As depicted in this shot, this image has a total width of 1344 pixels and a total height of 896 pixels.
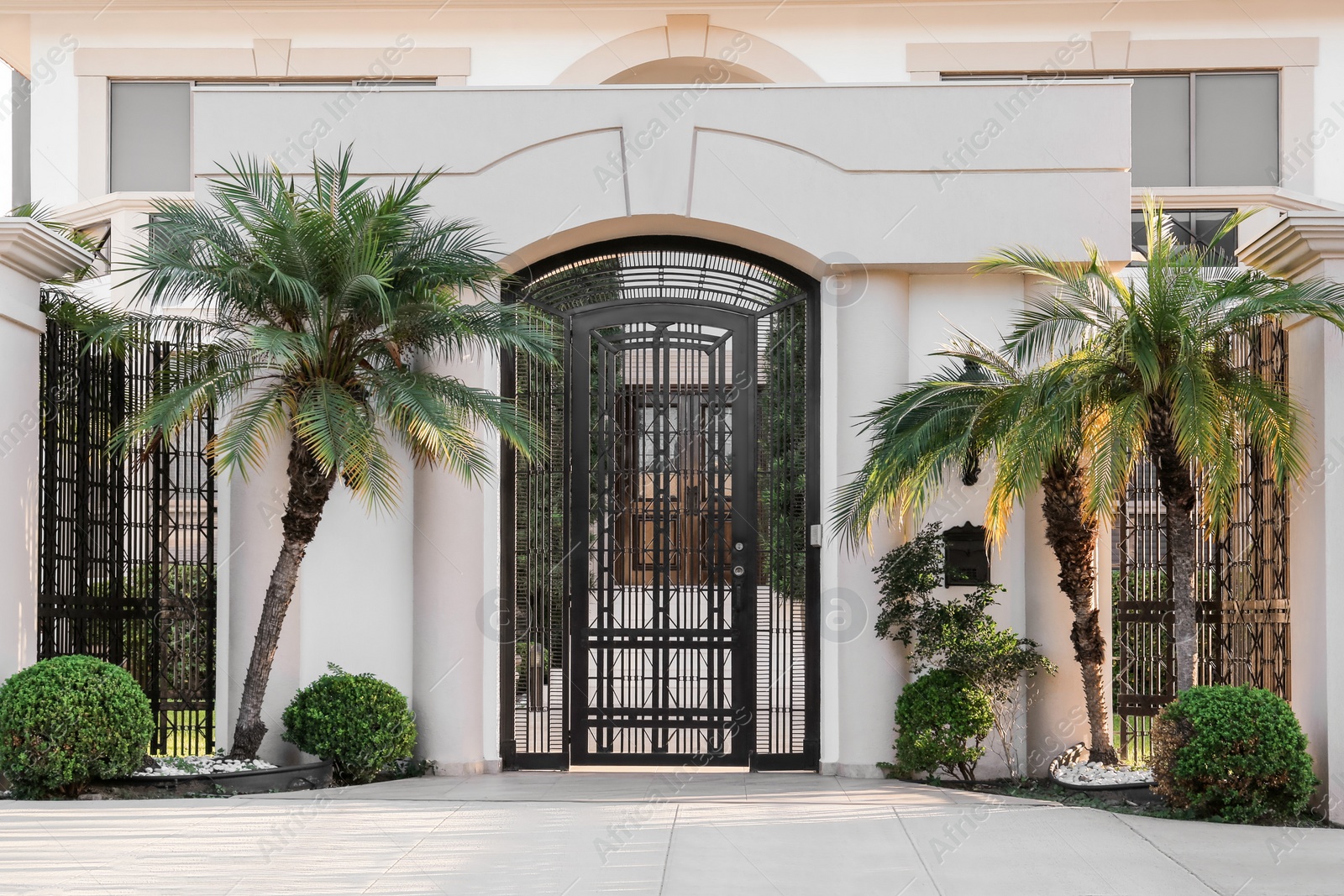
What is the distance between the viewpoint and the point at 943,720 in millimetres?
8109

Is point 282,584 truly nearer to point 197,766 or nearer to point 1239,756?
point 197,766

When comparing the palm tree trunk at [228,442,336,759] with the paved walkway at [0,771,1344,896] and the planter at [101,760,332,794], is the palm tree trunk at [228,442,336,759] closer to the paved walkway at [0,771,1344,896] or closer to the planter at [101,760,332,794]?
the planter at [101,760,332,794]

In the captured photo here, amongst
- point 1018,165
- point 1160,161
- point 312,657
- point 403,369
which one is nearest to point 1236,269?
point 1018,165

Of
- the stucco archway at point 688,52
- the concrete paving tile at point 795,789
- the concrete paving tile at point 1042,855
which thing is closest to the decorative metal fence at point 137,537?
the concrete paving tile at point 795,789

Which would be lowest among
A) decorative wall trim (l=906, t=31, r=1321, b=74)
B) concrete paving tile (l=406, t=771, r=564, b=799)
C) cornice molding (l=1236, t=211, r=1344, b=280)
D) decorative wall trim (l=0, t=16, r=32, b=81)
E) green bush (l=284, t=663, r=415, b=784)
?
concrete paving tile (l=406, t=771, r=564, b=799)

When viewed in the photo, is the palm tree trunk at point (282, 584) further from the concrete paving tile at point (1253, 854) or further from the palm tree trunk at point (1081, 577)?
the concrete paving tile at point (1253, 854)

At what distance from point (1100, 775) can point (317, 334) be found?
19.1 feet

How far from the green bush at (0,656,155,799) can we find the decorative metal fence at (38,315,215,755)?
4.06ft

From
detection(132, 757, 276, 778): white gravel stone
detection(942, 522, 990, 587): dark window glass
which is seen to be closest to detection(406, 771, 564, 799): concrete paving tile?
detection(132, 757, 276, 778): white gravel stone

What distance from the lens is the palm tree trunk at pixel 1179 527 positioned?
24.5ft

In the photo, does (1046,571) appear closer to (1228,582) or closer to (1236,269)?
(1228,582)

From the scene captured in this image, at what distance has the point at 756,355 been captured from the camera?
9.24 metres

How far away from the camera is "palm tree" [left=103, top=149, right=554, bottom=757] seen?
7.56 meters

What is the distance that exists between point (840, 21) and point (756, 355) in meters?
7.00
